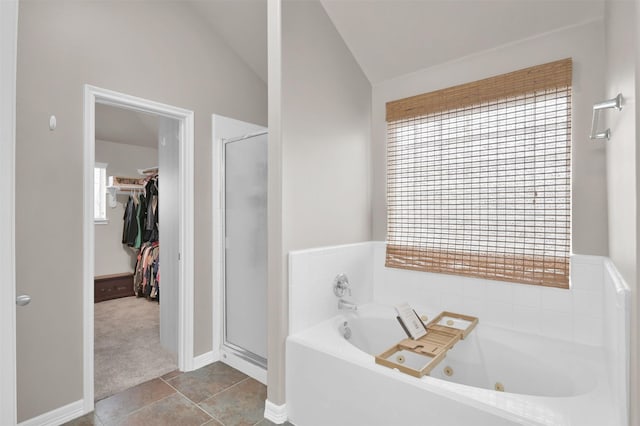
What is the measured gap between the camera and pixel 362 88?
8.45 feet

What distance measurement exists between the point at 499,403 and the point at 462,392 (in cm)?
13

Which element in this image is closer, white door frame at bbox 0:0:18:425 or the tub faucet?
white door frame at bbox 0:0:18:425

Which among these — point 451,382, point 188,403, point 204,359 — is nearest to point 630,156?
point 451,382

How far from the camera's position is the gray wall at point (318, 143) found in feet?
6.40

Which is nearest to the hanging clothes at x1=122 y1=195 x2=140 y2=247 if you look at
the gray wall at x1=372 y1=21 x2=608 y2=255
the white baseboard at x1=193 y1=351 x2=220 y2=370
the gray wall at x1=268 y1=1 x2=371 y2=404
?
the white baseboard at x1=193 y1=351 x2=220 y2=370

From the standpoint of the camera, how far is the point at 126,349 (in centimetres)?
297

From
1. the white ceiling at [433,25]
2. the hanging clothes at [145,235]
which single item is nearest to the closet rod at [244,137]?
the white ceiling at [433,25]

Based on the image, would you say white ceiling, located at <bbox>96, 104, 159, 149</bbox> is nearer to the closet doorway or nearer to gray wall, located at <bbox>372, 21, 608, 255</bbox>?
the closet doorway

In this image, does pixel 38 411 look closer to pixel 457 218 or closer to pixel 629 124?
pixel 457 218

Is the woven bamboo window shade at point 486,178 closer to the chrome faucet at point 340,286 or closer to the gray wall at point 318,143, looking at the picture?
the gray wall at point 318,143

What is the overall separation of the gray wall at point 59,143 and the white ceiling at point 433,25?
139 centimetres

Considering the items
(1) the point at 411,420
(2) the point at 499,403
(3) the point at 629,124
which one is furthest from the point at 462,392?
(3) the point at 629,124

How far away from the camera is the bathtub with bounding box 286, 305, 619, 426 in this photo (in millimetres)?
1234

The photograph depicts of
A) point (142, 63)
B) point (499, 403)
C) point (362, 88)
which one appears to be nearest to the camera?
point (499, 403)
